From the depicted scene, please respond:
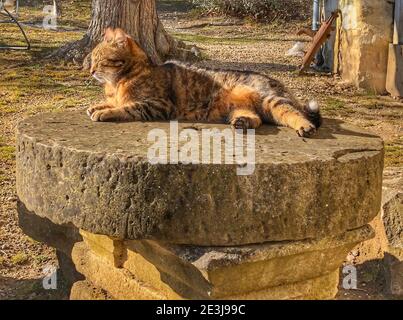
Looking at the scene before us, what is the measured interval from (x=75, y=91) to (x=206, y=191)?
5712mm

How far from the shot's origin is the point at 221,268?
10.1 feet

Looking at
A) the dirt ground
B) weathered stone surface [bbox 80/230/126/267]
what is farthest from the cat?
the dirt ground

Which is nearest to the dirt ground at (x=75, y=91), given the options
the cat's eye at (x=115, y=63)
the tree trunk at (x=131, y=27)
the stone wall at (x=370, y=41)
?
the stone wall at (x=370, y=41)

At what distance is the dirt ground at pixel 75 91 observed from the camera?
4.83 metres

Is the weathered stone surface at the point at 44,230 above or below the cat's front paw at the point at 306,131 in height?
below

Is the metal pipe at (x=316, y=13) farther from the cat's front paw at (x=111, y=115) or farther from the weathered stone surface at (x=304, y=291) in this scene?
the weathered stone surface at (x=304, y=291)

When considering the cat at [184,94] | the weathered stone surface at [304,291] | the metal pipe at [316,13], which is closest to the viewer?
the weathered stone surface at [304,291]

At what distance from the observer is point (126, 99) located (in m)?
4.13

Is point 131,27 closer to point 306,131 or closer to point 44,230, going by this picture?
point 44,230

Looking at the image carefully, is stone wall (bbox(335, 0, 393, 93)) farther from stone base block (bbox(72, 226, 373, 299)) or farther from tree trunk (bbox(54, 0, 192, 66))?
stone base block (bbox(72, 226, 373, 299))

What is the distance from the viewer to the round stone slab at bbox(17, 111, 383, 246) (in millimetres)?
3074

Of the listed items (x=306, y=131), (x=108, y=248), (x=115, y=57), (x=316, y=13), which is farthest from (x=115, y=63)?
(x=316, y=13)

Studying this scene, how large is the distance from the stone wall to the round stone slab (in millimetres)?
5712

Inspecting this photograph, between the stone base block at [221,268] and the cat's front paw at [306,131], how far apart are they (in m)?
0.57
